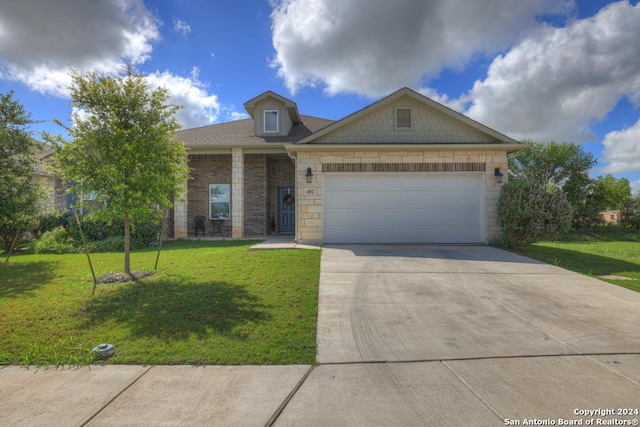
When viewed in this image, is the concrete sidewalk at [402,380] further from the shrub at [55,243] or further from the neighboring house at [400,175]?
the shrub at [55,243]

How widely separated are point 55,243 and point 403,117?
12382 mm

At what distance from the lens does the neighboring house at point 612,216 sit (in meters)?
22.7

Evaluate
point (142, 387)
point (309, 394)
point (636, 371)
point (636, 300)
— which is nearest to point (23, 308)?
point (142, 387)

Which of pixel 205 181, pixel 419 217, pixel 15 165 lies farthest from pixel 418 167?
pixel 15 165

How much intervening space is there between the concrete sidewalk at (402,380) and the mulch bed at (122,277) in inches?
136

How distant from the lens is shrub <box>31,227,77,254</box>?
10.8 m

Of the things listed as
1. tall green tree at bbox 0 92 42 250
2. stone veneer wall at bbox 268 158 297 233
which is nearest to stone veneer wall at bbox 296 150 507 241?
stone veneer wall at bbox 268 158 297 233

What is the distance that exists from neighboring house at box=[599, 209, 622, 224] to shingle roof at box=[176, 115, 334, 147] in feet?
68.0

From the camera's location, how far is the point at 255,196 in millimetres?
14578

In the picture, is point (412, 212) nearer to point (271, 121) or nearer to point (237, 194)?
point (237, 194)

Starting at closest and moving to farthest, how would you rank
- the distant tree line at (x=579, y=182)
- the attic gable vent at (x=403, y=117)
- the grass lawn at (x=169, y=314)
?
the grass lawn at (x=169, y=314)
the attic gable vent at (x=403, y=117)
the distant tree line at (x=579, y=182)

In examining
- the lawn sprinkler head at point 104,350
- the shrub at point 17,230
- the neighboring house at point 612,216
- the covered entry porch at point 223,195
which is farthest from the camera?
the neighboring house at point 612,216

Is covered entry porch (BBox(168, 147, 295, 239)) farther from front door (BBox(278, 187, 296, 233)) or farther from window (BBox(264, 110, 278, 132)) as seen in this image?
window (BBox(264, 110, 278, 132))

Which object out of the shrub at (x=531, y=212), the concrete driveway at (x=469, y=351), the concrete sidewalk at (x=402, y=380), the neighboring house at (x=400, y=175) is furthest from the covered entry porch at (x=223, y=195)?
the concrete sidewalk at (x=402, y=380)
